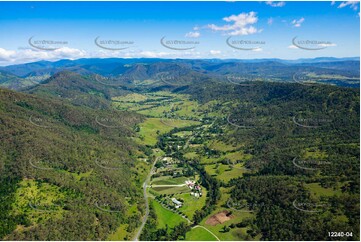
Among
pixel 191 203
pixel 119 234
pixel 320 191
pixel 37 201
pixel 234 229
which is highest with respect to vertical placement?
pixel 320 191

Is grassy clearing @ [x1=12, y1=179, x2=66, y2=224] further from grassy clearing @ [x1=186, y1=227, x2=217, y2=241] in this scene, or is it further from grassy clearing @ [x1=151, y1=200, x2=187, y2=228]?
grassy clearing @ [x1=186, y1=227, x2=217, y2=241]

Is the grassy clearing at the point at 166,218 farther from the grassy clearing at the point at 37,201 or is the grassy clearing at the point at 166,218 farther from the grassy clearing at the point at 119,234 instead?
the grassy clearing at the point at 37,201

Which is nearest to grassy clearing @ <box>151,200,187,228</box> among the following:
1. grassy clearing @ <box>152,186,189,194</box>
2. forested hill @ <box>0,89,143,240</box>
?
forested hill @ <box>0,89,143,240</box>

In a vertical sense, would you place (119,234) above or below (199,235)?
below

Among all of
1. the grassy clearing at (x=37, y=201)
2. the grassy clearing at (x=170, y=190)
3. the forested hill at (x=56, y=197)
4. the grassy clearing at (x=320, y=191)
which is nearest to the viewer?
the forested hill at (x=56, y=197)

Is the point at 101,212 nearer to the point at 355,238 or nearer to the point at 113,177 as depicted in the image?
the point at 113,177

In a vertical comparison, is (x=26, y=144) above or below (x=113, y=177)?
above

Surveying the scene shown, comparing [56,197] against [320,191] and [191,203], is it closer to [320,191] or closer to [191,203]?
[191,203]

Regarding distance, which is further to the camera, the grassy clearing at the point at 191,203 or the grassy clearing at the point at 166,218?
the grassy clearing at the point at 191,203

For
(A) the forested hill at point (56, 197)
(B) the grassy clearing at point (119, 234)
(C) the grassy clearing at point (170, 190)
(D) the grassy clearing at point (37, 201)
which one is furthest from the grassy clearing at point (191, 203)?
(D) the grassy clearing at point (37, 201)

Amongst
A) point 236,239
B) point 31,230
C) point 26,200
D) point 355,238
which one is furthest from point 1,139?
point 355,238

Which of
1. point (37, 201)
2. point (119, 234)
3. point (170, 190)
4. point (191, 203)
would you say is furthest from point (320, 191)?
point (37, 201)
